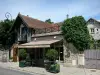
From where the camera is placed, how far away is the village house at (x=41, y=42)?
2166cm

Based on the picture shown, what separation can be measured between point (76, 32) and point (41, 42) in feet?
18.0

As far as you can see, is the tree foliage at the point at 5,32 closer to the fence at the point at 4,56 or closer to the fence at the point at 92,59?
the fence at the point at 4,56

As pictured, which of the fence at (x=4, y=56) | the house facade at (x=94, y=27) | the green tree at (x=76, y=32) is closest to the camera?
the green tree at (x=76, y=32)

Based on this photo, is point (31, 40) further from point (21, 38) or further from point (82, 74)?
point (82, 74)

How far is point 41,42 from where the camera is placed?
77.8 ft

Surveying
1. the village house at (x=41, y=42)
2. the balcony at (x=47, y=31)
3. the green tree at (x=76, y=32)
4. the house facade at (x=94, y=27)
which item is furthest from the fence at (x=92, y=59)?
the house facade at (x=94, y=27)

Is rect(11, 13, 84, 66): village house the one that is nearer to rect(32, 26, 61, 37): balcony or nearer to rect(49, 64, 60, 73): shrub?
rect(32, 26, 61, 37): balcony

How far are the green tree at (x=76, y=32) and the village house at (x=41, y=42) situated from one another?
0.87 m

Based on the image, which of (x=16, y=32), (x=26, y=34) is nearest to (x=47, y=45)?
(x=26, y=34)

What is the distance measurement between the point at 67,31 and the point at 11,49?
51.5ft

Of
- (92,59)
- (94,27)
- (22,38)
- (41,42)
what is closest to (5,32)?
(22,38)

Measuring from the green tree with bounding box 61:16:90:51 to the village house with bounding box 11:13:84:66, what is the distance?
2.85ft

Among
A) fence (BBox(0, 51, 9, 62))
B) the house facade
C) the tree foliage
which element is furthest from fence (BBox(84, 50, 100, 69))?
the house facade

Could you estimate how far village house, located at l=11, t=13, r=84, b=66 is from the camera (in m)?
21.7
